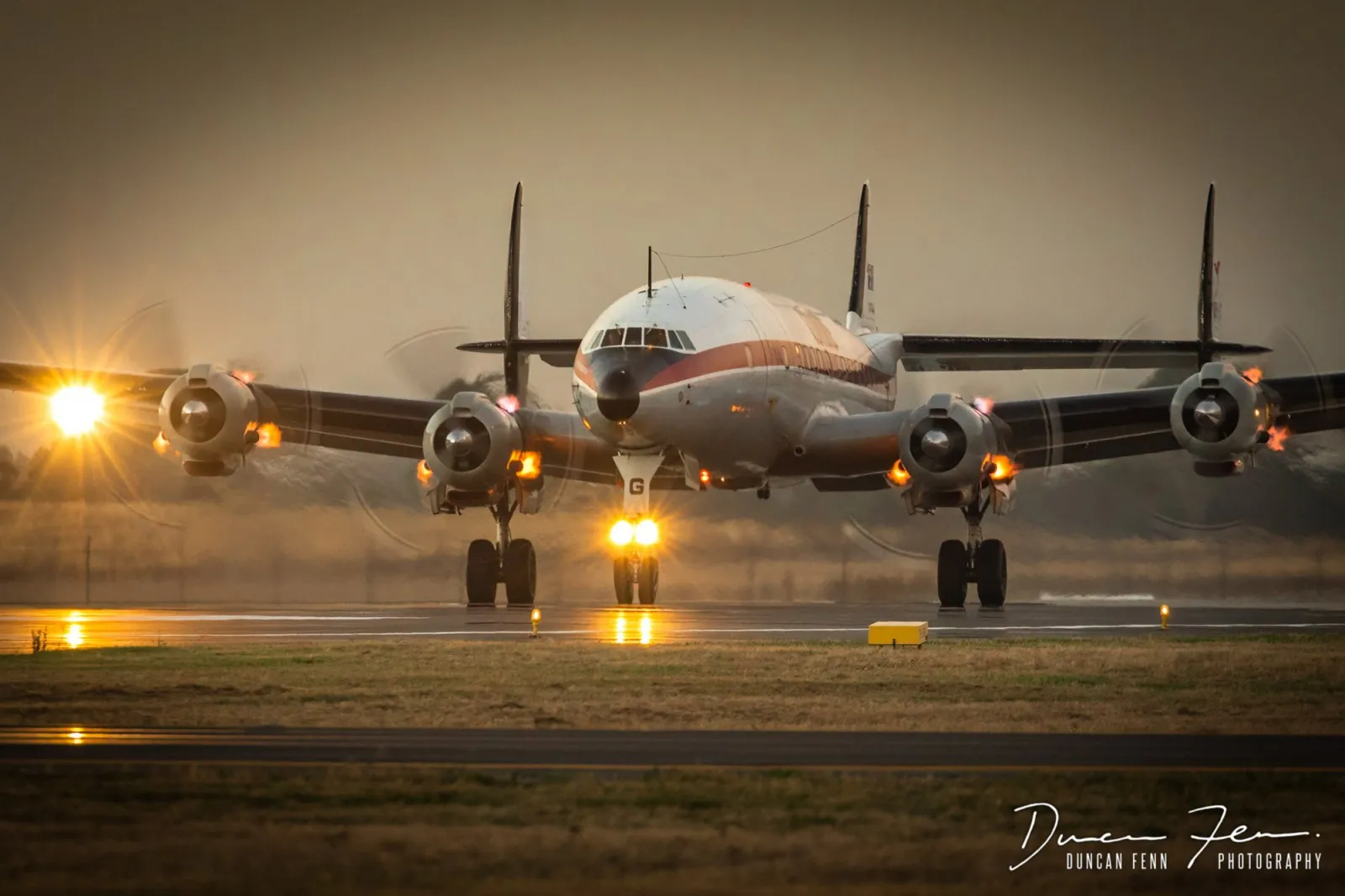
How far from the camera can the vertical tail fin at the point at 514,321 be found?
4784 cm

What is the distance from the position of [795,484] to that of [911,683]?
2582 cm

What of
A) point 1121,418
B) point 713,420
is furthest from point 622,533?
point 1121,418

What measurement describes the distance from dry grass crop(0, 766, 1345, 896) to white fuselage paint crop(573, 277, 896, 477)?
25.6 metres

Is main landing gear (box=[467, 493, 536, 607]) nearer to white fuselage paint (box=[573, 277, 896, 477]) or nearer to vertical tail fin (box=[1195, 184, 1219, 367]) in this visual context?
white fuselage paint (box=[573, 277, 896, 477])

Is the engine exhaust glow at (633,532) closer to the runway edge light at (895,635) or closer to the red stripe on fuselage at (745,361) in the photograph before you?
the red stripe on fuselage at (745,361)

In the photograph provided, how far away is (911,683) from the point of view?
919 inches

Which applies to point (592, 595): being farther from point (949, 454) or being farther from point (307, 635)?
point (307, 635)

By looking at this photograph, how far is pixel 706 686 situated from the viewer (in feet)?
75.6

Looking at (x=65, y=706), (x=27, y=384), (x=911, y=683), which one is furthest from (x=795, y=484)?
(x=65, y=706)

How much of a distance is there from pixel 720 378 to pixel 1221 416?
→ 34.5ft

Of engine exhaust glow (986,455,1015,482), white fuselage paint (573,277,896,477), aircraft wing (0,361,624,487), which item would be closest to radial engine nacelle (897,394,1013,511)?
engine exhaust glow (986,455,1015,482)

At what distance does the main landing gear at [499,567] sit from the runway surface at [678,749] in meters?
27.7

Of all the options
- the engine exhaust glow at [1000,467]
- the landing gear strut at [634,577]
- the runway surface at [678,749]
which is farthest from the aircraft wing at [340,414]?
the runway surface at [678,749]

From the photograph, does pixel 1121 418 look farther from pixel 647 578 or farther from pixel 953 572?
pixel 647 578
